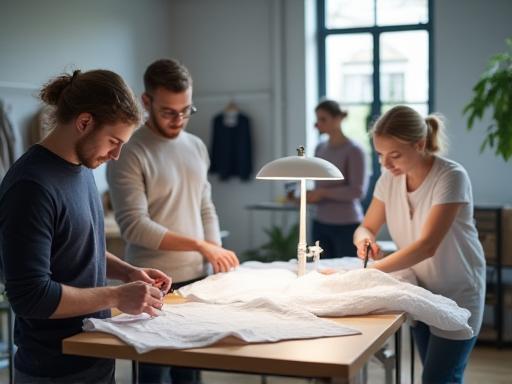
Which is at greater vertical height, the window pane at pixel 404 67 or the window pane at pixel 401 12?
the window pane at pixel 401 12

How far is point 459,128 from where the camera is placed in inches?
214

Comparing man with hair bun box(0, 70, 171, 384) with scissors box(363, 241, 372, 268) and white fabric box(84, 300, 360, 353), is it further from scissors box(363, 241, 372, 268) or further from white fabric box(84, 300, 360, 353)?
scissors box(363, 241, 372, 268)

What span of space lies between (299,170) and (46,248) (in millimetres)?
885

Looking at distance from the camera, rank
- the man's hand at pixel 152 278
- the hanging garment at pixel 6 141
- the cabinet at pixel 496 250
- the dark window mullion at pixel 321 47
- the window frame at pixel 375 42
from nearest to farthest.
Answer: the man's hand at pixel 152 278
the hanging garment at pixel 6 141
the cabinet at pixel 496 250
the window frame at pixel 375 42
the dark window mullion at pixel 321 47

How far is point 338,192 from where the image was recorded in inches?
174

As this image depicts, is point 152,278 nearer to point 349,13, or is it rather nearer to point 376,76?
point 376,76

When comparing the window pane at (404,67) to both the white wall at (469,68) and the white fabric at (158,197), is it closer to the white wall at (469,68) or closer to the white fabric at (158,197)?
the white wall at (469,68)

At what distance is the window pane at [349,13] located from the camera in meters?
6.07

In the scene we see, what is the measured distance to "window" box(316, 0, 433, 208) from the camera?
19.5 feet

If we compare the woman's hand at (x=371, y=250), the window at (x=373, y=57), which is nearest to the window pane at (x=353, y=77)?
the window at (x=373, y=57)

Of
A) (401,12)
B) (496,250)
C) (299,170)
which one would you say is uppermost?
(401,12)

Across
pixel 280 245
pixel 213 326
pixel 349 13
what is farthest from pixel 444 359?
pixel 349 13

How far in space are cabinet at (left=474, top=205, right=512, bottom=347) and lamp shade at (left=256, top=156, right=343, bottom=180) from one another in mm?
2728

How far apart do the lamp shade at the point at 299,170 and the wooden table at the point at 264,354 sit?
600 millimetres
